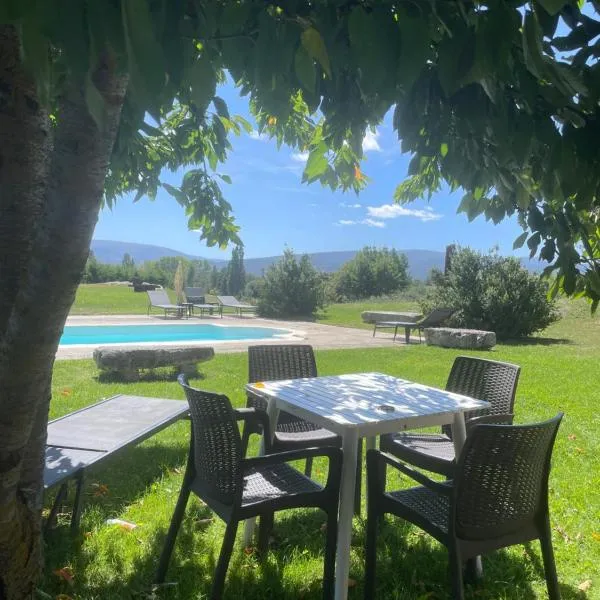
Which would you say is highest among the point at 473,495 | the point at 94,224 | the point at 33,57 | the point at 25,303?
the point at 33,57

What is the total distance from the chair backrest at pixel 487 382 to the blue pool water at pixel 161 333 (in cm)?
1185

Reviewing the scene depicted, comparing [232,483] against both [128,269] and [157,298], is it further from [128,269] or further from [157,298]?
[128,269]

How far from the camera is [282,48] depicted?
123cm

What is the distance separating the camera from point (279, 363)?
172 inches

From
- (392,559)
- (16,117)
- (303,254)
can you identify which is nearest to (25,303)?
(16,117)

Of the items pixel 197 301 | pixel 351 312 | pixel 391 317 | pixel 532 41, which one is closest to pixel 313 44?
pixel 532 41

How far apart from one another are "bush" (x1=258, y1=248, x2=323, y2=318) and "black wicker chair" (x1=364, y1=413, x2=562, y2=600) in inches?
785

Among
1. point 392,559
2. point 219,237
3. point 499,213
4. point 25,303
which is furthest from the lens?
point 219,237

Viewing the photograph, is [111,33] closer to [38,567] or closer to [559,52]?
[559,52]

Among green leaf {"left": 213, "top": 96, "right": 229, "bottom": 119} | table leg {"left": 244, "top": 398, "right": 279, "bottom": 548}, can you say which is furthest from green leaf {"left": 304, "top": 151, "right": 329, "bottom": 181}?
table leg {"left": 244, "top": 398, "right": 279, "bottom": 548}

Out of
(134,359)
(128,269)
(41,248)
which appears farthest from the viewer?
(128,269)

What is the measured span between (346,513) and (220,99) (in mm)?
2001

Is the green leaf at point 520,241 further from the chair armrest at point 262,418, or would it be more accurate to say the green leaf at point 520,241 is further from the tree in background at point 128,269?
the tree in background at point 128,269

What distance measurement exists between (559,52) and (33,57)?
159cm
